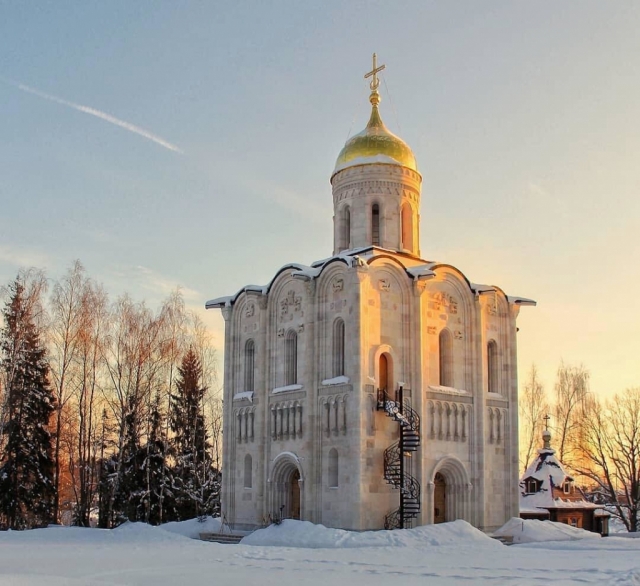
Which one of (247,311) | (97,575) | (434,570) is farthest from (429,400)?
(97,575)

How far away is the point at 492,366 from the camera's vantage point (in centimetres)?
2786

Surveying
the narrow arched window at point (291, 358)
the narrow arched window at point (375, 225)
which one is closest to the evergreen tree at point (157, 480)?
the narrow arched window at point (291, 358)

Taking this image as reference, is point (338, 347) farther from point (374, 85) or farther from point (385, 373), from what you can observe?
point (374, 85)

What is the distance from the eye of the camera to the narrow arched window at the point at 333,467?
2441cm

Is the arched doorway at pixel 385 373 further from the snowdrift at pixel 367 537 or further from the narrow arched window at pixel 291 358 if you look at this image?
the snowdrift at pixel 367 537

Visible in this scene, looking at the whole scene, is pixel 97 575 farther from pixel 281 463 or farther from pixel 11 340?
pixel 11 340

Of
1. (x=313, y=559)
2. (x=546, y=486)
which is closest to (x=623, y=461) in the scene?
(x=546, y=486)

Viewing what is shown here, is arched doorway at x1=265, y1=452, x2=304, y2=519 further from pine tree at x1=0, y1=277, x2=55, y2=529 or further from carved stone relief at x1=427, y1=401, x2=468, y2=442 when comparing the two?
pine tree at x1=0, y1=277, x2=55, y2=529

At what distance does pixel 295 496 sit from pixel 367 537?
5.01 meters

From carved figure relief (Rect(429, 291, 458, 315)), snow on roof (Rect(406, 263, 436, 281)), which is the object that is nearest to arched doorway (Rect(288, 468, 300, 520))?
carved figure relief (Rect(429, 291, 458, 315))

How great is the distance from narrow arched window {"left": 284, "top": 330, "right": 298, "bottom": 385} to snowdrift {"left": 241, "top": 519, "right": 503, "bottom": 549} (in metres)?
4.55

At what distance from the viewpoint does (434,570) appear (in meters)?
16.2

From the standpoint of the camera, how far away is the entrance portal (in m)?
26.0

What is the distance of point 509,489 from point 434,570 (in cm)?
1150
